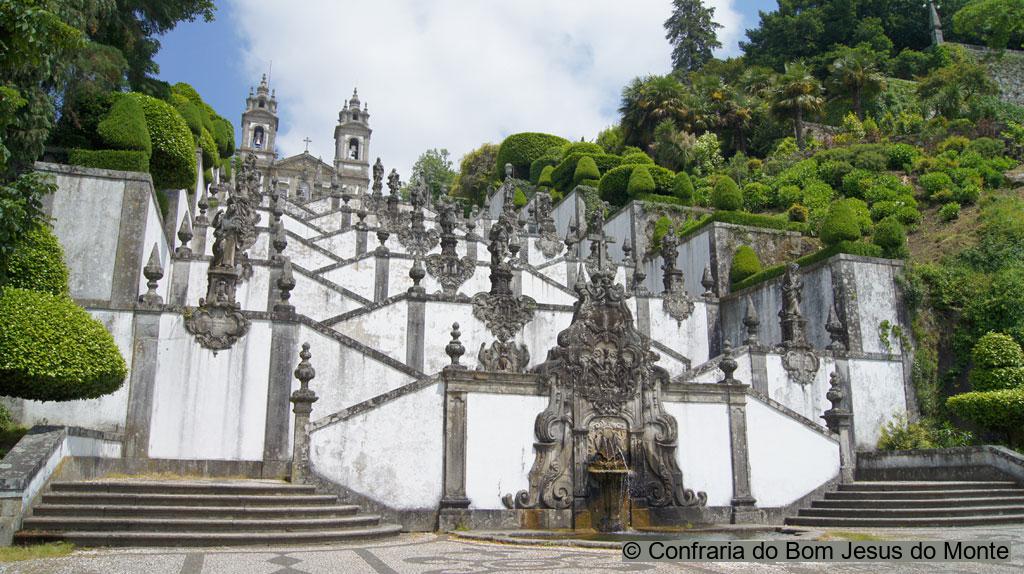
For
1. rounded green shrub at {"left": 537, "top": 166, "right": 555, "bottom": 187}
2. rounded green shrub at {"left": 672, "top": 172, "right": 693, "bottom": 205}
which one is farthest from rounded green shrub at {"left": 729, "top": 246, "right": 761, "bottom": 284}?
rounded green shrub at {"left": 537, "top": 166, "right": 555, "bottom": 187}

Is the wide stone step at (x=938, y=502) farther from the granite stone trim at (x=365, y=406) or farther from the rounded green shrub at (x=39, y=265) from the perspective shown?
the rounded green shrub at (x=39, y=265)

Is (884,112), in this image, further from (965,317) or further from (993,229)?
(965,317)

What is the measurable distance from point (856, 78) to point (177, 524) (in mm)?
42568

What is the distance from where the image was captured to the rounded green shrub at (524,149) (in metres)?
51.6

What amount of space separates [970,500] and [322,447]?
11167mm

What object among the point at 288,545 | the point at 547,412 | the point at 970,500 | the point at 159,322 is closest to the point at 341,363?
the point at 159,322

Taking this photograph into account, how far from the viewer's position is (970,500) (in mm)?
13977

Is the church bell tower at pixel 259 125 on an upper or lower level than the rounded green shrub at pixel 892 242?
upper

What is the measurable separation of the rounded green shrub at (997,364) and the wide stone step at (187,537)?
16310 mm

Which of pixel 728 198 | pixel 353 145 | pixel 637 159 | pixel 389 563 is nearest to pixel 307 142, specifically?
pixel 353 145

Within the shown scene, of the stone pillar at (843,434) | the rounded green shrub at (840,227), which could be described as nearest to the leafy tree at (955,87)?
the rounded green shrub at (840,227)

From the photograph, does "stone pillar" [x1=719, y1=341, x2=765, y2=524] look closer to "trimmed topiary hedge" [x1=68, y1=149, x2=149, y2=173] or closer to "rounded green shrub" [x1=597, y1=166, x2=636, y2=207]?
"trimmed topiary hedge" [x1=68, y1=149, x2=149, y2=173]

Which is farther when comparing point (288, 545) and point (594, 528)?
point (594, 528)

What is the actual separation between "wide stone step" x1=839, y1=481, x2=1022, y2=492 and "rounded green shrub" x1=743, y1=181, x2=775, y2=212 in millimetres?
20611
